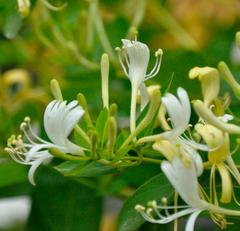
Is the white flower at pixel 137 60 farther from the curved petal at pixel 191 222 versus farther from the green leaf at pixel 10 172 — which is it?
Result: the green leaf at pixel 10 172

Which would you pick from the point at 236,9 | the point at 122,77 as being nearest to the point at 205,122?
the point at 122,77

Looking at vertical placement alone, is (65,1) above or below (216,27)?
below

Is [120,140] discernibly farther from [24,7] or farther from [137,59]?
[24,7]

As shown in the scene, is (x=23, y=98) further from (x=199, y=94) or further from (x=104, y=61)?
(x=104, y=61)

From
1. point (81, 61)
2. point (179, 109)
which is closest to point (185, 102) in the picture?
point (179, 109)

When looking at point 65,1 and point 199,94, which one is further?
point 65,1

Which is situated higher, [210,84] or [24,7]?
[24,7]

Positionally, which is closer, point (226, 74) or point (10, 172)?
point (226, 74)

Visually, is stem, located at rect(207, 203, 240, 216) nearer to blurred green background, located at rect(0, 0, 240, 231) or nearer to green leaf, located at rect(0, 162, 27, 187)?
blurred green background, located at rect(0, 0, 240, 231)
